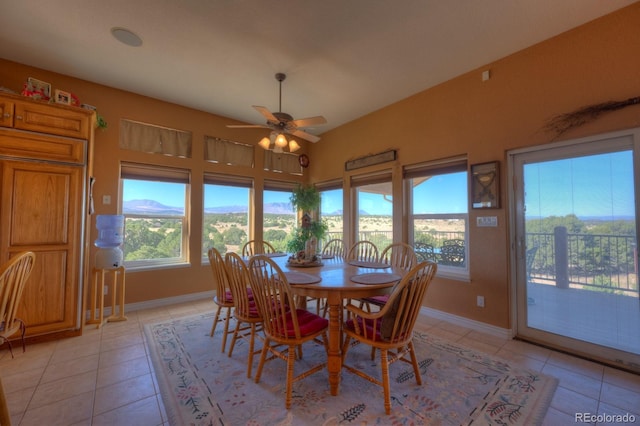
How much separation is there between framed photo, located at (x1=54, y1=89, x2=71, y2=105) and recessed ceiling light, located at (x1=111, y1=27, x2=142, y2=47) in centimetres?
90

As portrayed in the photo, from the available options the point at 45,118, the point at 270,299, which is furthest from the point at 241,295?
the point at 45,118

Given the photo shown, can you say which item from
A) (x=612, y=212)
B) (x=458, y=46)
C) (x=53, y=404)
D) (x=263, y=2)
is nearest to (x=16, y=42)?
(x=263, y=2)

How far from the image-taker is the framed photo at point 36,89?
258cm

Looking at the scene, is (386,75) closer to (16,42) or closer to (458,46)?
(458,46)

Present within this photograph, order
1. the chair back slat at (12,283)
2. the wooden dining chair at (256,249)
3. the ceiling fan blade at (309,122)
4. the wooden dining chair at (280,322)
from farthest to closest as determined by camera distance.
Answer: the wooden dining chair at (256,249) < the ceiling fan blade at (309,122) < the wooden dining chair at (280,322) < the chair back slat at (12,283)

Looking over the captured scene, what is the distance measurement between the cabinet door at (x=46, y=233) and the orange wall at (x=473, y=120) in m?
0.66

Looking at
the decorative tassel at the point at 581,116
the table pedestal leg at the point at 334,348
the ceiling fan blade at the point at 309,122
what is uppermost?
the ceiling fan blade at the point at 309,122

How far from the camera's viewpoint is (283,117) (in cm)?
273

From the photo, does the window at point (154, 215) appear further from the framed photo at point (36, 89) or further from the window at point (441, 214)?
the window at point (441, 214)

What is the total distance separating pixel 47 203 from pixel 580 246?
17.1ft

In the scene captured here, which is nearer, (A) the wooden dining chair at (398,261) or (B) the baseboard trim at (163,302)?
(A) the wooden dining chair at (398,261)

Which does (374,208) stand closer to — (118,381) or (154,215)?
(154,215)

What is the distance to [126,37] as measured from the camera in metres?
2.47

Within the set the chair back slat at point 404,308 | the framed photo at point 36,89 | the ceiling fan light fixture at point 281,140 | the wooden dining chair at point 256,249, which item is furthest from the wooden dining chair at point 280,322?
the framed photo at point 36,89
